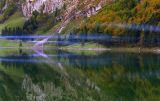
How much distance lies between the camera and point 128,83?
54.7 meters

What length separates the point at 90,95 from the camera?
46562mm

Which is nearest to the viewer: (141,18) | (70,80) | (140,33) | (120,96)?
(120,96)

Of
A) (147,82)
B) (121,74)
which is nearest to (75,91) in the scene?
(147,82)

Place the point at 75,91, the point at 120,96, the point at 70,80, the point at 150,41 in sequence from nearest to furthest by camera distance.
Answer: the point at 120,96 < the point at 75,91 < the point at 70,80 < the point at 150,41

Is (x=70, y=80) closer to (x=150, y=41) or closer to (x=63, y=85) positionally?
(x=63, y=85)

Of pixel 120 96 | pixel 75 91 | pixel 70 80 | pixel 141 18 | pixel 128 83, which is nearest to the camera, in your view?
pixel 120 96

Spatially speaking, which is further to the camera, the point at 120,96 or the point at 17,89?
the point at 17,89

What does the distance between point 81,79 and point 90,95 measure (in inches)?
666

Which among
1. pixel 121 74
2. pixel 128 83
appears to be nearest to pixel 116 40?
pixel 121 74

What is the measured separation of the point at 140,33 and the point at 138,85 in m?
130

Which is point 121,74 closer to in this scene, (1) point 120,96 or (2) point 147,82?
(2) point 147,82

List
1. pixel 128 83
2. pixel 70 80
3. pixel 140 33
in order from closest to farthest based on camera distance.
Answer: pixel 128 83
pixel 70 80
pixel 140 33

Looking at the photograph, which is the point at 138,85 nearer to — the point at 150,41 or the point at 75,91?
the point at 75,91

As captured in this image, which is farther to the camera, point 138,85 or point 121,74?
point 121,74
